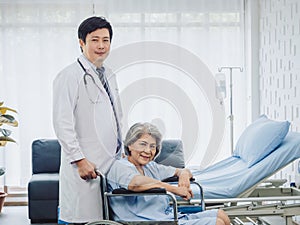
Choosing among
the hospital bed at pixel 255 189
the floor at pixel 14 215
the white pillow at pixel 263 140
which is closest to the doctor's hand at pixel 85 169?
the hospital bed at pixel 255 189

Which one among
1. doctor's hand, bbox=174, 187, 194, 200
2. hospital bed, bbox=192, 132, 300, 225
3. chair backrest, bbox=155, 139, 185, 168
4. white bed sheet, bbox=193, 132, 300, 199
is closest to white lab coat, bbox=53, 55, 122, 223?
doctor's hand, bbox=174, 187, 194, 200

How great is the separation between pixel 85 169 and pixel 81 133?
18 centimetres

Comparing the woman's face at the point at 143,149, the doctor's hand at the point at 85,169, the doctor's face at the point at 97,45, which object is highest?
the doctor's face at the point at 97,45

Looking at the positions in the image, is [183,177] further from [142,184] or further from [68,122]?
[68,122]

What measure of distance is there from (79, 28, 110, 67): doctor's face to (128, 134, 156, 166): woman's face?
0.45 metres

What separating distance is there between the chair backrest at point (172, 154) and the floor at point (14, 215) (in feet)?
4.29

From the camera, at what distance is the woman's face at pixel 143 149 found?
2.90 meters

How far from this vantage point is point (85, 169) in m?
2.69

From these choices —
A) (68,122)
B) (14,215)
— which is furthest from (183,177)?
(14,215)

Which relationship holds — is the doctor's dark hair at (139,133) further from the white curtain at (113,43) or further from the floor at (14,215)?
the white curtain at (113,43)

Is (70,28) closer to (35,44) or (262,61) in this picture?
(35,44)

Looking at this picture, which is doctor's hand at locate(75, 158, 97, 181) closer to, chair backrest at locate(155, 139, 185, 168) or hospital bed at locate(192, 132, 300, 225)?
hospital bed at locate(192, 132, 300, 225)

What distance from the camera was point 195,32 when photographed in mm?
6488

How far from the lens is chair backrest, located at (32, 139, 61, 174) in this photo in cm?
561
